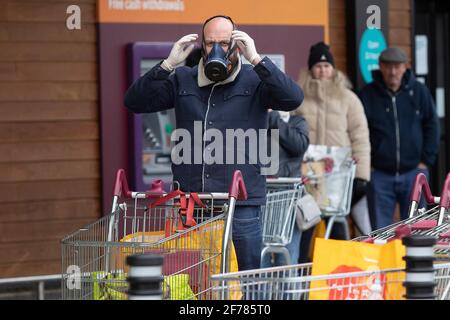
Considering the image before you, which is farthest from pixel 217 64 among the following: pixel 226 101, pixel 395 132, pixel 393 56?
pixel 395 132

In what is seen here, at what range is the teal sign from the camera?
10750 mm

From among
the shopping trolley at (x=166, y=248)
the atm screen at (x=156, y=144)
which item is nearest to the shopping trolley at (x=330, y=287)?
the shopping trolley at (x=166, y=248)

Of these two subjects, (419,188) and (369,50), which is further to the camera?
(369,50)

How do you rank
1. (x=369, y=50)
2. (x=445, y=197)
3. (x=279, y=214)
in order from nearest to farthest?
(x=445, y=197) → (x=279, y=214) → (x=369, y=50)

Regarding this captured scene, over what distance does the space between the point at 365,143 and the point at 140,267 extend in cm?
577

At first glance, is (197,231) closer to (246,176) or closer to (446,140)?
(246,176)

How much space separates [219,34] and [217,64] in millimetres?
238

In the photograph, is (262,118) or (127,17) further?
(127,17)

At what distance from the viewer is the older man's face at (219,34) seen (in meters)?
6.29

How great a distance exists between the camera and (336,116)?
→ 981 cm

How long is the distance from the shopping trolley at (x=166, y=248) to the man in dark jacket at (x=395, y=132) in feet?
14.0

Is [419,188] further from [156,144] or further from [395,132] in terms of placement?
[395,132]

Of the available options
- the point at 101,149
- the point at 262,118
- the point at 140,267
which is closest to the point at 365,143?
the point at 101,149

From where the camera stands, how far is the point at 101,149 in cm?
955
